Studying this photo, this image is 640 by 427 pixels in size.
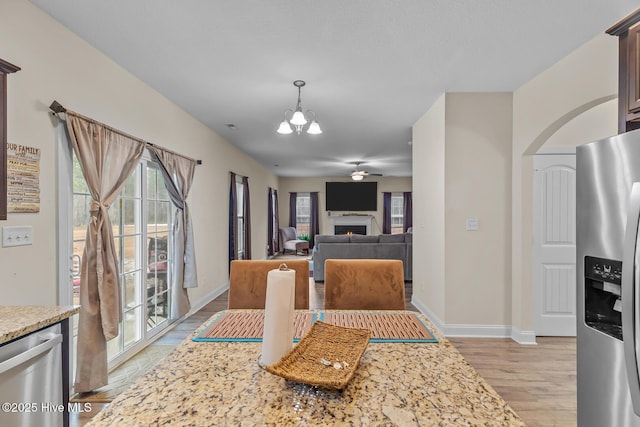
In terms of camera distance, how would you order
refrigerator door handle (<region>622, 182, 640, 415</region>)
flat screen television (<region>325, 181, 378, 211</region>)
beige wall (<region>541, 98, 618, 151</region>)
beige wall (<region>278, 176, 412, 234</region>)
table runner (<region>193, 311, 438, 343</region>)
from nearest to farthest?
1. refrigerator door handle (<region>622, 182, 640, 415</region>)
2. table runner (<region>193, 311, 438, 343</region>)
3. beige wall (<region>541, 98, 618, 151</region>)
4. flat screen television (<region>325, 181, 378, 211</region>)
5. beige wall (<region>278, 176, 412, 234</region>)

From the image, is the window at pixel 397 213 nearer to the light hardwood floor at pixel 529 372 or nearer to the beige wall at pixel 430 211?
the beige wall at pixel 430 211

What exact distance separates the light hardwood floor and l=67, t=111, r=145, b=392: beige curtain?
29 centimetres

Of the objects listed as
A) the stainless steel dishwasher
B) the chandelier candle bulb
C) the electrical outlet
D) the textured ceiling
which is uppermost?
the textured ceiling

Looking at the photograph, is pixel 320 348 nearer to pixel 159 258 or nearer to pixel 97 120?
pixel 97 120

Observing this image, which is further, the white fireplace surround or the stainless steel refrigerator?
the white fireplace surround

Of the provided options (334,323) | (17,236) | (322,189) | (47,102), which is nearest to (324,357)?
(334,323)

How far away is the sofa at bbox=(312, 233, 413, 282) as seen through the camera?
573cm

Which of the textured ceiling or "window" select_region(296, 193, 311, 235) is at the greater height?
the textured ceiling

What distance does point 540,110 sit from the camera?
9.21 ft

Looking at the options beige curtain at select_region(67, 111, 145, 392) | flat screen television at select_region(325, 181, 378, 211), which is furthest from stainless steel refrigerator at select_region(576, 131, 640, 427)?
flat screen television at select_region(325, 181, 378, 211)

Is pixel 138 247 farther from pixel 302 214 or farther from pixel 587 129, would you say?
pixel 302 214

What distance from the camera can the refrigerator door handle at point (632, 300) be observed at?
1.04 meters

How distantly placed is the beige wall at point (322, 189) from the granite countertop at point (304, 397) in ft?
30.1

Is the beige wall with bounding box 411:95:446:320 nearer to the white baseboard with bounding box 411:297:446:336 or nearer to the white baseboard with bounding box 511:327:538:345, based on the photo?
the white baseboard with bounding box 411:297:446:336
